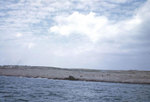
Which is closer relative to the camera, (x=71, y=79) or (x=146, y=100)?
(x=146, y=100)

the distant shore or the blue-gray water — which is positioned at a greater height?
the distant shore

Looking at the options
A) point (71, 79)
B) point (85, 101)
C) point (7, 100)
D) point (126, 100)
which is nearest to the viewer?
point (7, 100)

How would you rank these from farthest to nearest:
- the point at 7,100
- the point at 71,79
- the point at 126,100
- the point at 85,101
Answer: the point at 71,79 → the point at 126,100 → the point at 85,101 → the point at 7,100

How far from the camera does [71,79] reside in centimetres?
7781

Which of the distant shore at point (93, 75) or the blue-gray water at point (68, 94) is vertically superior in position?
the distant shore at point (93, 75)

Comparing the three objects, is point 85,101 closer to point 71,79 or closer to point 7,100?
point 7,100

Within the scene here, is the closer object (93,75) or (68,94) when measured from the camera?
(68,94)

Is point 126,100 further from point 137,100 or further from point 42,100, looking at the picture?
point 42,100

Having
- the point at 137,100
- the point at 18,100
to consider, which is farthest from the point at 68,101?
the point at 137,100

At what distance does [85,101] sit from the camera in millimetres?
31750

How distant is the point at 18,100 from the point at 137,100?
21807mm

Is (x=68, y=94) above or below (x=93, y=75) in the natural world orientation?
below

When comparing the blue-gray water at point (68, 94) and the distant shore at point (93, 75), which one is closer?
the blue-gray water at point (68, 94)

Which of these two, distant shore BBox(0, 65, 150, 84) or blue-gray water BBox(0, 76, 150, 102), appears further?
distant shore BBox(0, 65, 150, 84)
